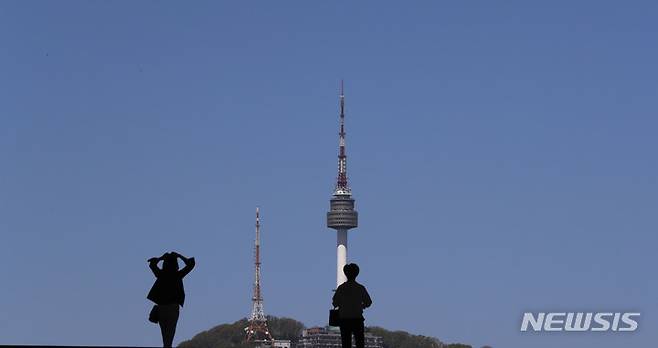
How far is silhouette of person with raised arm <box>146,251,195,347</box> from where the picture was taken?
34344 mm

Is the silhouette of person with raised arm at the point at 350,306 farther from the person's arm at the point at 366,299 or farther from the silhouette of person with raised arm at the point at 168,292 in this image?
the silhouette of person with raised arm at the point at 168,292

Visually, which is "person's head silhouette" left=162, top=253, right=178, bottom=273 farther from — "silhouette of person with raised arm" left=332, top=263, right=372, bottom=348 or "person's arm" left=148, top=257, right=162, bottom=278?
"silhouette of person with raised arm" left=332, top=263, right=372, bottom=348

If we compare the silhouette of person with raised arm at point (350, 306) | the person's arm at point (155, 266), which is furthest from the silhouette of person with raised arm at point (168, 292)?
the silhouette of person with raised arm at point (350, 306)

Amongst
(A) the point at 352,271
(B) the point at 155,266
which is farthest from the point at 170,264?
(A) the point at 352,271

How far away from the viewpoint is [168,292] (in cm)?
3438

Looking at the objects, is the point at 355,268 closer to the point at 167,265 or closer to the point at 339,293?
the point at 339,293

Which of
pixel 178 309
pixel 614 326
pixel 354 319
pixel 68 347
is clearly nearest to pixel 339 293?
pixel 354 319

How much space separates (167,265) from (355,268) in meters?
3.89

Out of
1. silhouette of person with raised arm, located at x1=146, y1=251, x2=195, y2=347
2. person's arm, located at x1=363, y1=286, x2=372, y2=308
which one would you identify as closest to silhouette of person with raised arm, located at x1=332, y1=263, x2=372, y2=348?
person's arm, located at x1=363, y1=286, x2=372, y2=308

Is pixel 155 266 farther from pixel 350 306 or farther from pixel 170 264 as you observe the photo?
pixel 350 306

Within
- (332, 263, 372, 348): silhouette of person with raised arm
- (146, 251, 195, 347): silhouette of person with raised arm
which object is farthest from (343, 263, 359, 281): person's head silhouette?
(146, 251, 195, 347): silhouette of person with raised arm

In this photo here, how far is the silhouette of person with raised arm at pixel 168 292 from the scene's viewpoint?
113ft

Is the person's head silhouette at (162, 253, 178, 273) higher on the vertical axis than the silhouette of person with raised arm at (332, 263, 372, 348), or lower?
higher

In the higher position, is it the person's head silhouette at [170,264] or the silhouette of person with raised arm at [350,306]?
the person's head silhouette at [170,264]
